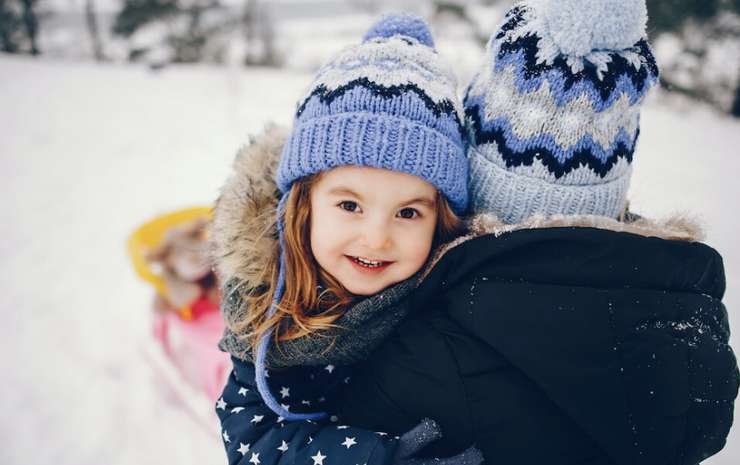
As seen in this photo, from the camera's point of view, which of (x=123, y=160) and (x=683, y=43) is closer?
(x=123, y=160)

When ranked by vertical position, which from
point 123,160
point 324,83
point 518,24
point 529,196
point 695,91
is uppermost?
point 518,24

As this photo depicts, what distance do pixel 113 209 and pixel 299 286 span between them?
3938 mm

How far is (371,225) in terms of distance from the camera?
1.23 m

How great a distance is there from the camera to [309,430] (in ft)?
3.97

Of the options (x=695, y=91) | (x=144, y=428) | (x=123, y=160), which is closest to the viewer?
(x=144, y=428)

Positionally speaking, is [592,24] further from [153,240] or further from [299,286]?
[153,240]

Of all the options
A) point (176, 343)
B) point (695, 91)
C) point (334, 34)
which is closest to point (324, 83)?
point (176, 343)

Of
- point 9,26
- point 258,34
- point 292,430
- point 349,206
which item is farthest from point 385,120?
point 9,26

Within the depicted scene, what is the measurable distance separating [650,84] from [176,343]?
7.43 feet

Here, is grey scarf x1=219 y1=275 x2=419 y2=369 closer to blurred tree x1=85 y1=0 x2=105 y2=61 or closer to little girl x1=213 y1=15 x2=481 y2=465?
little girl x1=213 y1=15 x2=481 y2=465

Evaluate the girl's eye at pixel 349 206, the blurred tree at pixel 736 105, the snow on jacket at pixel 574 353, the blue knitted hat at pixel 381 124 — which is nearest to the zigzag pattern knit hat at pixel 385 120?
the blue knitted hat at pixel 381 124

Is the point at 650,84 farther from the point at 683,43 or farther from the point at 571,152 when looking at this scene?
the point at 683,43

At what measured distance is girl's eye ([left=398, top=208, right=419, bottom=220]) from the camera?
1.31 metres

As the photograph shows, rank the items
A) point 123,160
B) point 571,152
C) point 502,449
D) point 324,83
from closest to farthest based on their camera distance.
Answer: point 502,449 → point 571,152 → point 324,83 → point 123,160
